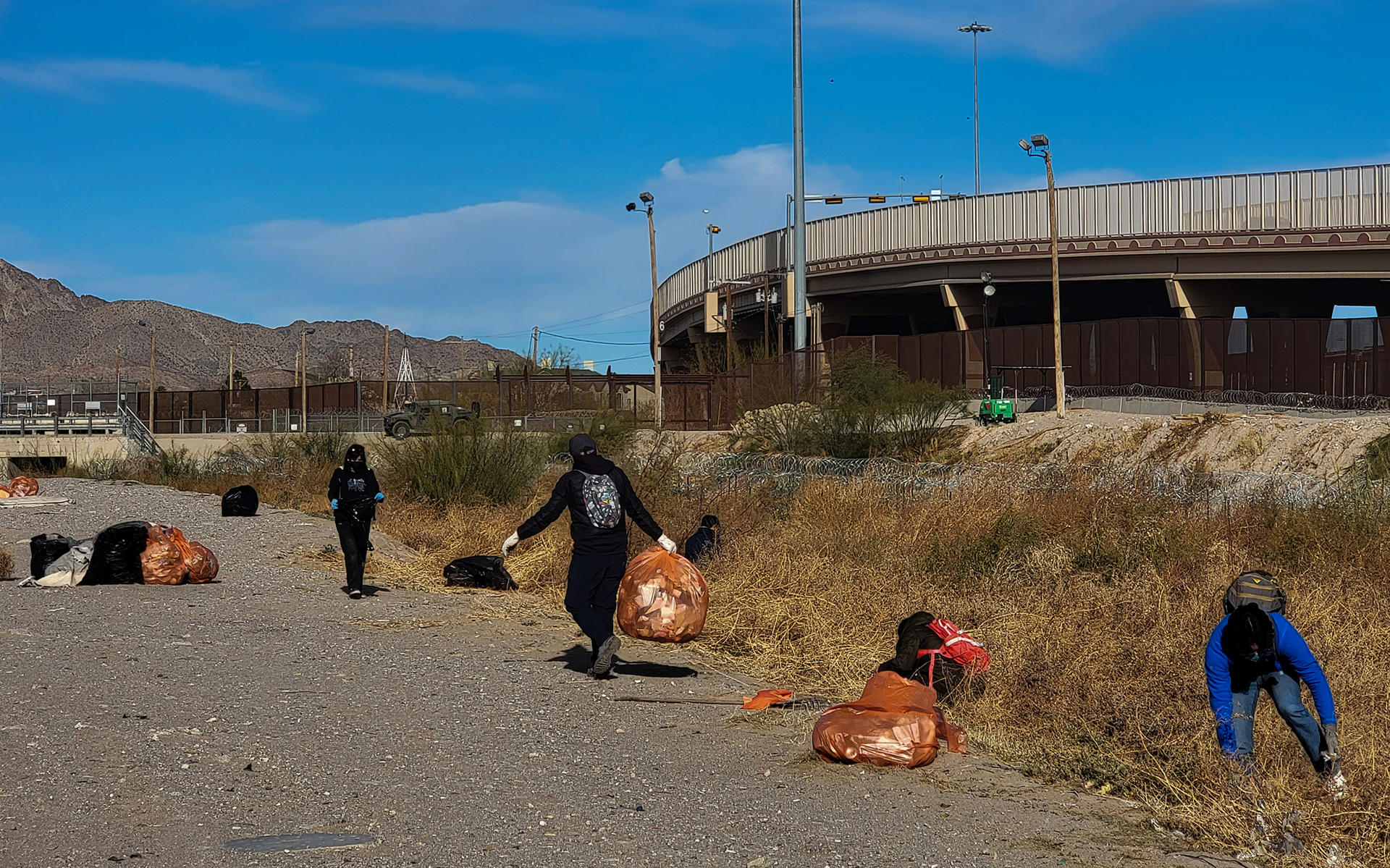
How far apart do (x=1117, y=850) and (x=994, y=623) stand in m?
5.28

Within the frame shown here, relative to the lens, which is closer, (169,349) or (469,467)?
(469,467)

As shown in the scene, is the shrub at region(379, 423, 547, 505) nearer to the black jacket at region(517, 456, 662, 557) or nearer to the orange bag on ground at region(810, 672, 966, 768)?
the black jacket at region(517, 456, 662, 557)

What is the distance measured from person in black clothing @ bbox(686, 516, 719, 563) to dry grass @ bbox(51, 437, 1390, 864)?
0.28m

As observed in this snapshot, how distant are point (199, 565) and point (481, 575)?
306cm

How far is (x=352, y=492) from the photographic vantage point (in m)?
14.1

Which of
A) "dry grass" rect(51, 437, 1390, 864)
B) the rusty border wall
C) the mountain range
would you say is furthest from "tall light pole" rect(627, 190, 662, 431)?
the mountain range

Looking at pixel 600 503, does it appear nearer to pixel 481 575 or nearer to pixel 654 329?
pixel 481 575

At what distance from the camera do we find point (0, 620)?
12.1m

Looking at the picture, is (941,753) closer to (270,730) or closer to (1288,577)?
(270,730)

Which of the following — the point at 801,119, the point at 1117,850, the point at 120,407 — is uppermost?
the point at 801,119

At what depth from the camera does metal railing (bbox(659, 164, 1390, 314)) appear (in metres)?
44.5

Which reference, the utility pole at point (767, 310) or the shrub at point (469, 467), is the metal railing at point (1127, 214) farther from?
the shrub at point (469, 467)

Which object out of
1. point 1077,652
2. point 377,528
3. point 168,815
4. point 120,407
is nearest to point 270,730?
point 168,815

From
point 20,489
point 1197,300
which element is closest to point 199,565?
point 20,489
